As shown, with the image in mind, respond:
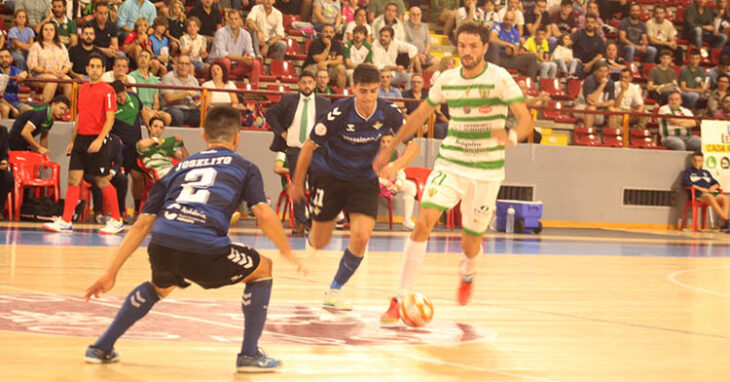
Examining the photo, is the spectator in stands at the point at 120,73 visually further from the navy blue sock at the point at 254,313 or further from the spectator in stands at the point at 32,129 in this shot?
the navy blue sock at the point at 254,313

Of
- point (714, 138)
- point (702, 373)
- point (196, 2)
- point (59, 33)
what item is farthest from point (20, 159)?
point (714, 138)

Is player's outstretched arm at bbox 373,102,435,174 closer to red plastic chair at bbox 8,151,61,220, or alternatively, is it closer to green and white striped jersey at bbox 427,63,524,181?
green and white striped jersey at bbox 427,63,524,181

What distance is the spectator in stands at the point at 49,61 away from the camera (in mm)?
15094

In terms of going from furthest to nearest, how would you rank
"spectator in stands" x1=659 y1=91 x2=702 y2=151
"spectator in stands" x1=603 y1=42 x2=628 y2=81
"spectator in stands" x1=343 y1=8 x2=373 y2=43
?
"spectator in stands" x1=603 y1=42 x2=628 y2=81, "spectator in stands" x1=659 y1=91 x2=702 y2=151, "spectator in stands" x1=343 y1=8 x2=373 y2=43

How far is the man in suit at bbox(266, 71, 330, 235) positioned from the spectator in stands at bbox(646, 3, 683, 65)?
1177 centimetres

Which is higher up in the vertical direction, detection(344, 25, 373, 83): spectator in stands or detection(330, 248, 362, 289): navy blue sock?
detection(344, 25, 373, 83): spectator in stands

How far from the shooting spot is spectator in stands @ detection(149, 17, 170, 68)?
54.1 ft

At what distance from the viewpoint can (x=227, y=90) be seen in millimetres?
15680

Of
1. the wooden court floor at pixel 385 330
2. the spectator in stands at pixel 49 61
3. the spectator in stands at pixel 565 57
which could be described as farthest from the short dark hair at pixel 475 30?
the spectator in stands at pixel 565 57

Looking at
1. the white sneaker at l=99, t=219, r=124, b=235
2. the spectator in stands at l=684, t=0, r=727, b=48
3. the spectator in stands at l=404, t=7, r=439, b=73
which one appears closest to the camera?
the white sneaker at l=99, t=219, r=124, b=235

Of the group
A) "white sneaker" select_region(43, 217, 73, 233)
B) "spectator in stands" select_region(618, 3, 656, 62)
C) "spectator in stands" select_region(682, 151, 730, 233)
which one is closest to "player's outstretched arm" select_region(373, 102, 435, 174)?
"white sneaker" select_region(43, 217, 73, 233)

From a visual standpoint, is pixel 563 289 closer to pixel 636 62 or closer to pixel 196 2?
pixel 196 2

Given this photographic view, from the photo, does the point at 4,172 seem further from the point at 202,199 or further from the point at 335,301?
the point at 202,199

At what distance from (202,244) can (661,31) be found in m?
19.8
